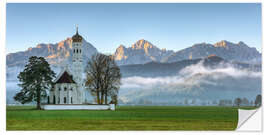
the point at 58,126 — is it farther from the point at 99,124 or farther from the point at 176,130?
the point at 176,130

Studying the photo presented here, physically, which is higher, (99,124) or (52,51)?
(52,51)

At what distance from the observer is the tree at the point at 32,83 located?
4988 centimetres

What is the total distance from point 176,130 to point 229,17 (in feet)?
77.3

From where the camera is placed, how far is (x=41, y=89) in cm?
5025

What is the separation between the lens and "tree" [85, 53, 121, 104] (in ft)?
172

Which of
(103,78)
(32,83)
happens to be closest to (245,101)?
(103,78)

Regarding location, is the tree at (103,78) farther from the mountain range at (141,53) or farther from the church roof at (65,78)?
the mountain range at (141,53)

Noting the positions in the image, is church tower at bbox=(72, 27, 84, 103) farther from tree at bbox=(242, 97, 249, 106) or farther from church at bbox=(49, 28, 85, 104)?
tree at bbox=(242, 97, 249, 106)

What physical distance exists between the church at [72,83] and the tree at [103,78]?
2.67 meters

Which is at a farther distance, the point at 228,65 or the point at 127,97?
the point at 228,65

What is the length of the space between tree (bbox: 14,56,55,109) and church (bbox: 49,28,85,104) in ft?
11.4

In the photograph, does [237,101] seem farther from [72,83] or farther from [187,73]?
[72,83]

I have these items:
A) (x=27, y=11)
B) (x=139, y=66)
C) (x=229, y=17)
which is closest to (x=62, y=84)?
(x=27, y=11)

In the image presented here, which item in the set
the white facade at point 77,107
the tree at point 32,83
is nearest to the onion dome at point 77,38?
the tree at point 32,83
